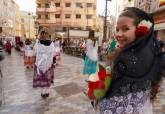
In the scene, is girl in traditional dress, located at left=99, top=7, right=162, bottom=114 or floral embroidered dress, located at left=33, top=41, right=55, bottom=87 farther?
floral embroidered dress, located at left=33, top=41, right=55, bottom=87

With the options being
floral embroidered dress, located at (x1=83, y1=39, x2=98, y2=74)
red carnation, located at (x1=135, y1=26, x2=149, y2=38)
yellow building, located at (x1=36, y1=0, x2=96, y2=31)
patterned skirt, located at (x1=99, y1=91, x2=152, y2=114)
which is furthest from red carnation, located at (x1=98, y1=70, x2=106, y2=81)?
yellow building, located at (x1=36, y1=0, x2=96, y2=31)

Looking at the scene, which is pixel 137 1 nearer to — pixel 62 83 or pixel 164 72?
pixel 62 83

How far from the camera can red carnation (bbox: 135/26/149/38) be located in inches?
90.0

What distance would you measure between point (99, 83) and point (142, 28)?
1.65ft

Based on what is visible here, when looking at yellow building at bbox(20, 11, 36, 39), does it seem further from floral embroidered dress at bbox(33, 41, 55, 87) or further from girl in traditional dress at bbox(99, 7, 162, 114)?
girl in traditional dress at bbox(99, 7, 162, 114)

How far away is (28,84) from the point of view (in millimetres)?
10844

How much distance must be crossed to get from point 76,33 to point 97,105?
36706 mm

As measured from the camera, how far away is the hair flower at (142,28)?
7.50 ft

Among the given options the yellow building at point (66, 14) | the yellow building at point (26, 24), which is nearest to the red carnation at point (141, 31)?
the yellow building at point (66, 14)

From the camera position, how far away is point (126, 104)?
2.39 m

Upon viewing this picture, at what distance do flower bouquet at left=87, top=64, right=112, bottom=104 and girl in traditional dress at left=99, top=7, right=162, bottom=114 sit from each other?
0.14 feet

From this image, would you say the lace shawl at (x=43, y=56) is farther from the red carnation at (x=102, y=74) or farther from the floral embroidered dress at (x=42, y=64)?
the red carnation at (x=102, y=74)

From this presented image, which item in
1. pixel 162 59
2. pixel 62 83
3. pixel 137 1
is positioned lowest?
pixel 62 83

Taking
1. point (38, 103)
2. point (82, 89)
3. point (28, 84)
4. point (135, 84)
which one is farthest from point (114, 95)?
point (28, 84)
